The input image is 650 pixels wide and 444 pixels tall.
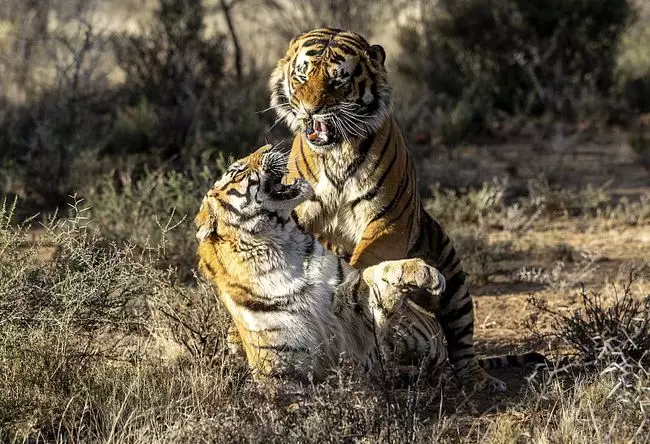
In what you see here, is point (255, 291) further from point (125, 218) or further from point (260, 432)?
point (125, 218)

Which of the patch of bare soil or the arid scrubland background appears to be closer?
the arid scrubland background

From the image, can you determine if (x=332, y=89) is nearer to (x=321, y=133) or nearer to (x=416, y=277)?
(x=321, y=133)

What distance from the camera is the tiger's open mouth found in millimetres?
5121

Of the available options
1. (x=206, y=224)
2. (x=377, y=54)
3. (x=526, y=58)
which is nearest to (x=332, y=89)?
(x=377, y=54)

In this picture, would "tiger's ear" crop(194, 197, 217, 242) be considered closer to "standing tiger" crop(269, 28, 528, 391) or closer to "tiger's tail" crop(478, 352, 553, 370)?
"standing tiger" crop(269, 28, 528, 391)

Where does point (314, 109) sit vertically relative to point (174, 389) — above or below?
above

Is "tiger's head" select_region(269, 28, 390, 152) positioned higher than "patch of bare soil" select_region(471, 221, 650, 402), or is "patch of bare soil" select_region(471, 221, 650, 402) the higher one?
"tiger's head" select_region(269, 28, 390, 152)

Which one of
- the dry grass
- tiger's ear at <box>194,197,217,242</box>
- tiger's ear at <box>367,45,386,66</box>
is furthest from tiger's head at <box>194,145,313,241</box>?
tiger's ear at <box>367,45,386,66</box>

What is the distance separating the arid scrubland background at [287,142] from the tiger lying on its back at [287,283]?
7.2 inches

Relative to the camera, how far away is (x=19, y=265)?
476cm

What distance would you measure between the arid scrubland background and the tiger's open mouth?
2.52 ft

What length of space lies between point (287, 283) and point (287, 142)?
240 inches

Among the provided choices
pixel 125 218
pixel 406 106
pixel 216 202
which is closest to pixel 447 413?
pixel 216 202

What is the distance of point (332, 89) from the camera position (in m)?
5.09
